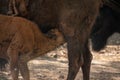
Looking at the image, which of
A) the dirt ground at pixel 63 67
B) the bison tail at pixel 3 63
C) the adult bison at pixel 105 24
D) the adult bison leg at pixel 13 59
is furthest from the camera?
the dirt ground at pixel 63 67

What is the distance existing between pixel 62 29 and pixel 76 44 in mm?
274

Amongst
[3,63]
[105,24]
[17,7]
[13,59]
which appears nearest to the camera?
[13,59]

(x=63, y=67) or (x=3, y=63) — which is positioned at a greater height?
(x=3, y=63)

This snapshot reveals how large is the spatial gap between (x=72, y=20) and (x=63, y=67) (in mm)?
2043

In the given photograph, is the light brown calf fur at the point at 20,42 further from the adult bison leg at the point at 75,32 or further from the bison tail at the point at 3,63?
the bison tail at the point at 3,63

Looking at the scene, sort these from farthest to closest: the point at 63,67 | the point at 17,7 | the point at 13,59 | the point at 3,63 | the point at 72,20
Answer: the point at 63,67 < the point at 3,63 < the point at 17,7 < the point at 72,20 < the point at 13,59

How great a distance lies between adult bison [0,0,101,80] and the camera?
4910mm

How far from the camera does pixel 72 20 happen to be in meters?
4.89

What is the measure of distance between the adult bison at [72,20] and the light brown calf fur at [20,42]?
0.16 metres

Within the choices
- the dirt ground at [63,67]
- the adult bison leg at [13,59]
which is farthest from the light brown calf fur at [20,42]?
the dirt ground at [63,67]

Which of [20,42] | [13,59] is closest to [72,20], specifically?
[20,42]

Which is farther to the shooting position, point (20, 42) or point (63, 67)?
point (63, 67)

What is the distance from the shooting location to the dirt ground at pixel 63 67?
6.14 metres

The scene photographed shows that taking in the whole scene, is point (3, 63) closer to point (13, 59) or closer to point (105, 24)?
point (13, 59)
